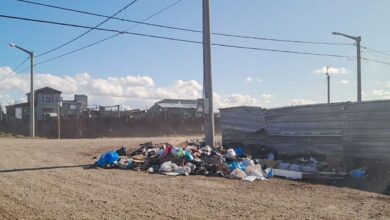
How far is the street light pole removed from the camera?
17078 mm

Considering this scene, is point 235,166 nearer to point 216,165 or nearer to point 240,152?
point 216,165

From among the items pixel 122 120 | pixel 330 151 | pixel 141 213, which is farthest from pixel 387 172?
pixel 122 120

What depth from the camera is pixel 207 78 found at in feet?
56.1

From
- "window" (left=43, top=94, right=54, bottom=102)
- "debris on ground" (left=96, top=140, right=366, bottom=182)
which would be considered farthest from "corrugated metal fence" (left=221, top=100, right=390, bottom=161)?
"window" (left=43, top=94, right=54, bottom=102)

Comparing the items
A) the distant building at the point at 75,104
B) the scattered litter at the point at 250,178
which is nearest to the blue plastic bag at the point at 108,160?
the scattered litter at the point at 250,178

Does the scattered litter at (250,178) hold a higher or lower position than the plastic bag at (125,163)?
lower

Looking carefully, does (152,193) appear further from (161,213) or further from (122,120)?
(122,120)

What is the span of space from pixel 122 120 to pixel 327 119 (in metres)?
30.5

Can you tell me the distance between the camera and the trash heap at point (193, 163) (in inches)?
509

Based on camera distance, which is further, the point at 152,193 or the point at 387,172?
the point at 387,172

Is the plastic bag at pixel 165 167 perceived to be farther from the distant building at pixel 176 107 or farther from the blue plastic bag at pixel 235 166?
the distant building at pixel 176 107

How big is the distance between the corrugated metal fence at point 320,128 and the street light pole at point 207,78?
2574mm

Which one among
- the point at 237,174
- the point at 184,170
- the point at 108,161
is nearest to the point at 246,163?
the point at 237,174

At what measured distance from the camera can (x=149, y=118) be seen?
4553 centimetres
